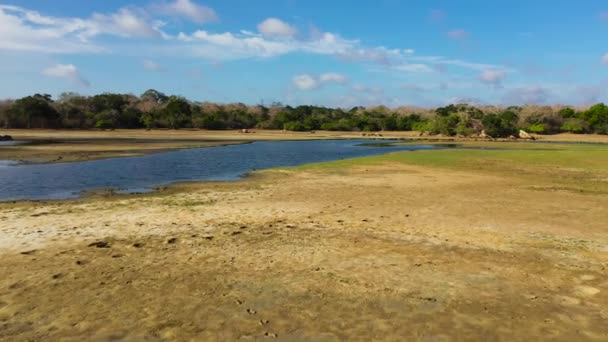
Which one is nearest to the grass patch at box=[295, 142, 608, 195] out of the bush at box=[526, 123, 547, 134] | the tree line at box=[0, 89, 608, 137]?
the tree line at box=[0, 89, 608, 137]

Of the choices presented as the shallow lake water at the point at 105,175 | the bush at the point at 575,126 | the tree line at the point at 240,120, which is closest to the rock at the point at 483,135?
the tree line at the point at 240,120

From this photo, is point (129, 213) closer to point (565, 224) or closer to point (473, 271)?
point (473, 271)

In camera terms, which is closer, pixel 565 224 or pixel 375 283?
pixel 375 283

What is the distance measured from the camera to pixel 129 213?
14203 mm

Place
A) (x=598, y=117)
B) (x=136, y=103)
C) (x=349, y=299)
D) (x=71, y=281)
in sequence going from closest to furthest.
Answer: (x=349, y=299), (x=71, y=281), (x=598, y=117), (x=136, y=103)

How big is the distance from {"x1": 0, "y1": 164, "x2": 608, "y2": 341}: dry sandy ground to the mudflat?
0.04 m

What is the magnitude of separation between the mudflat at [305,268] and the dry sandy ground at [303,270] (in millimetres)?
35

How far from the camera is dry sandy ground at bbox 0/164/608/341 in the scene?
21.3ft

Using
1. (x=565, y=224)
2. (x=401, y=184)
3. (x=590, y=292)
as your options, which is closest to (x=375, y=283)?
(x=590, y=292)

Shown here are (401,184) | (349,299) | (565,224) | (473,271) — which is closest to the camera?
(349,299)

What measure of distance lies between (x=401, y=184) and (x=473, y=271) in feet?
41.4

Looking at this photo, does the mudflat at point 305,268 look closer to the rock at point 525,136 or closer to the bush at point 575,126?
the rock at point 525,136

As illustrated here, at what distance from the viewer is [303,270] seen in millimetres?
8945

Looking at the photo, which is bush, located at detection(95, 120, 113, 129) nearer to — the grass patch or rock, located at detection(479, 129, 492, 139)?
rock, located at detection(479, 129, 492, 139)
